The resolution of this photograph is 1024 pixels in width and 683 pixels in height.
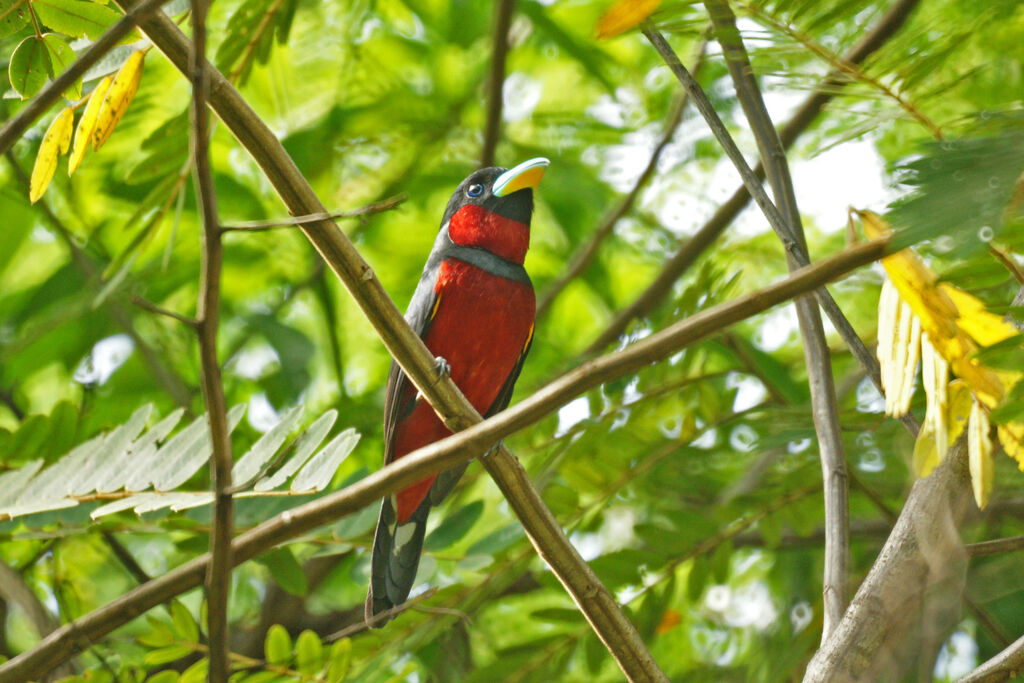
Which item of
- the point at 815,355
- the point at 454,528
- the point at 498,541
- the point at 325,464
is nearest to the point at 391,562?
the point at 454,528

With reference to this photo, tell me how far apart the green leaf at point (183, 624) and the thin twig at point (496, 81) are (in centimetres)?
261

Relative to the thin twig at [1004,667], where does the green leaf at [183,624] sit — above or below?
above

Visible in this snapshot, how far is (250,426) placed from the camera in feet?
13.6

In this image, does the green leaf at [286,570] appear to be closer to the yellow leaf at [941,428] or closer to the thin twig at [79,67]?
the thin twig at [79,67]

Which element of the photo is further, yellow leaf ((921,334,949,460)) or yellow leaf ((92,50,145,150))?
yellow leaf ((92,50,145,150))

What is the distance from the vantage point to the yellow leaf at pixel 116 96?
1.87 meters

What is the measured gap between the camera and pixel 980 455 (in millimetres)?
1589

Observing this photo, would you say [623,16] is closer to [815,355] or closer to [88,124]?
[88,124]

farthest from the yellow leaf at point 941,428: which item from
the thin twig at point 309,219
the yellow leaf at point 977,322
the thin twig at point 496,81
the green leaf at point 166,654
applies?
the thin twig at point 496,81

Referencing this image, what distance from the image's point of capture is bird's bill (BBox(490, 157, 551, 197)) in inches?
137

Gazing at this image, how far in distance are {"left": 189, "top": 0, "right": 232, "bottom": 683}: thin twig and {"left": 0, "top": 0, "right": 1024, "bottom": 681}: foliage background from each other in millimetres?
830

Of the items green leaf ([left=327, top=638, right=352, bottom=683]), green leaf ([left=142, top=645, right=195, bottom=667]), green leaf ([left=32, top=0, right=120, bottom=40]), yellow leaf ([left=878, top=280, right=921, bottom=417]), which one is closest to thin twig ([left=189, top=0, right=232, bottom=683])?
green leaf ([left=32, top=0, right=120, bottom=40])

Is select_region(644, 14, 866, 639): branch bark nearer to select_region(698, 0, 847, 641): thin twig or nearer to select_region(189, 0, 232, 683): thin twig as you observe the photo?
select_region(698, 0, 847, 641): thin twig

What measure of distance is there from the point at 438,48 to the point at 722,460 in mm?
2565
